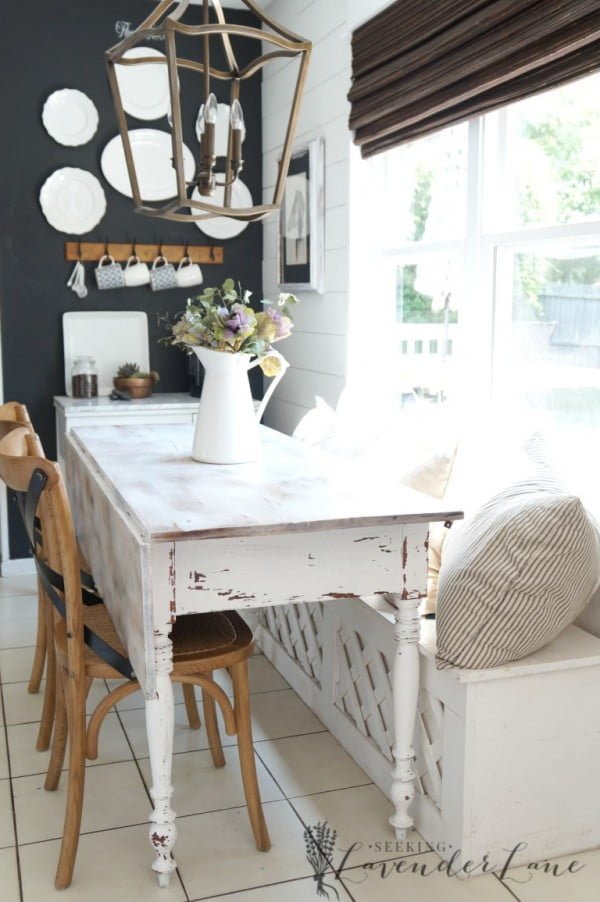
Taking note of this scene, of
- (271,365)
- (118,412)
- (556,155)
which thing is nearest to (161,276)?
(118,412)

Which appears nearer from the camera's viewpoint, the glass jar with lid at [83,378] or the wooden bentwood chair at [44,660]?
the wooden bentwood chair at [44,660]

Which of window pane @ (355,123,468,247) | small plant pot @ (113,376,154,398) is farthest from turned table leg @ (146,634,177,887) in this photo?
small plant pot @ (113,376,154,398)

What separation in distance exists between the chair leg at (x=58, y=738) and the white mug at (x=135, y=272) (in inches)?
100

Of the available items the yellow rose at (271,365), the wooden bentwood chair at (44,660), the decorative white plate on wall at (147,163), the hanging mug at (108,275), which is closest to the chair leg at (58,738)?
the wooden bentwood chair at (44,660)

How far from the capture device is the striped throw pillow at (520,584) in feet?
6.57

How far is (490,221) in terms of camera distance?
2.95 metres

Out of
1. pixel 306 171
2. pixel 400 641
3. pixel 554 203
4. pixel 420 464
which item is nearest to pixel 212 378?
pixel 420 464

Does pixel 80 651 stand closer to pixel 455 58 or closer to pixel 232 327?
pixel 232 327

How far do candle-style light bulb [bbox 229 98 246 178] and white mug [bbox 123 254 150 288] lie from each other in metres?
2.64

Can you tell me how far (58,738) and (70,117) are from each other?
10.0 ft

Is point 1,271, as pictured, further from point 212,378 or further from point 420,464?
point 420,464

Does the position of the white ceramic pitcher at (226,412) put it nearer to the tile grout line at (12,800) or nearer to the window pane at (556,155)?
the window pane at (556,155)

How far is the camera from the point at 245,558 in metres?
1.95

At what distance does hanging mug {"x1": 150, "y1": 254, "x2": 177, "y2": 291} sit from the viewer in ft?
14.9
